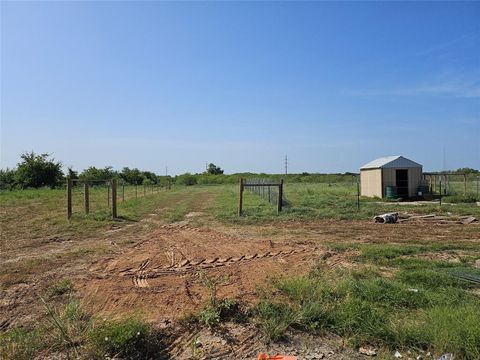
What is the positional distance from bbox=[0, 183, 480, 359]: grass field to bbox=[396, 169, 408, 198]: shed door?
14.0 meters

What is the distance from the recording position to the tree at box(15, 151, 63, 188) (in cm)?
4484

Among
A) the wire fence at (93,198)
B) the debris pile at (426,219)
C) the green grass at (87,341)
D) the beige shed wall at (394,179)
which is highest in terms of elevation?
the beige shed wall at (394,179)

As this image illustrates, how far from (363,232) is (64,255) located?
870 cm

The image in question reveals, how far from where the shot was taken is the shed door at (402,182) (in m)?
24.8

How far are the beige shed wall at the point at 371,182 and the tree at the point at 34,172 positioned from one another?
37761mm

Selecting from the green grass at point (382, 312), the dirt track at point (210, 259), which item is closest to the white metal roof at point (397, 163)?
the dirt track at point (210, 259)

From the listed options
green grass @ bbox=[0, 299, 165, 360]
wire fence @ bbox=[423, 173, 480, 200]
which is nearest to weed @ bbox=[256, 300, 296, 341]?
green grass @ bbox=[0, 299, 165, 360]

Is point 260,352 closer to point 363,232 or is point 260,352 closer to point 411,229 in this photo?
point 363,232

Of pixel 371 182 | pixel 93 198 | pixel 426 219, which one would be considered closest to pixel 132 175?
pixel 93 198

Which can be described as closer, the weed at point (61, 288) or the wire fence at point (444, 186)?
the weed at point (61, 288)

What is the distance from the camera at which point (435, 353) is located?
376cm

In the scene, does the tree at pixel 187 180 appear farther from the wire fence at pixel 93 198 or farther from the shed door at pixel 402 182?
the shed door at pixel 402 182

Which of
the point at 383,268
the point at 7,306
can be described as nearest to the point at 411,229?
the point at 383,268

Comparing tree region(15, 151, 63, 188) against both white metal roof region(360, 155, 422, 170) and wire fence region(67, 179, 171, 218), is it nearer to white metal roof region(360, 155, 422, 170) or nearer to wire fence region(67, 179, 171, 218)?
wire fence region(67, 179, 171, 218)
